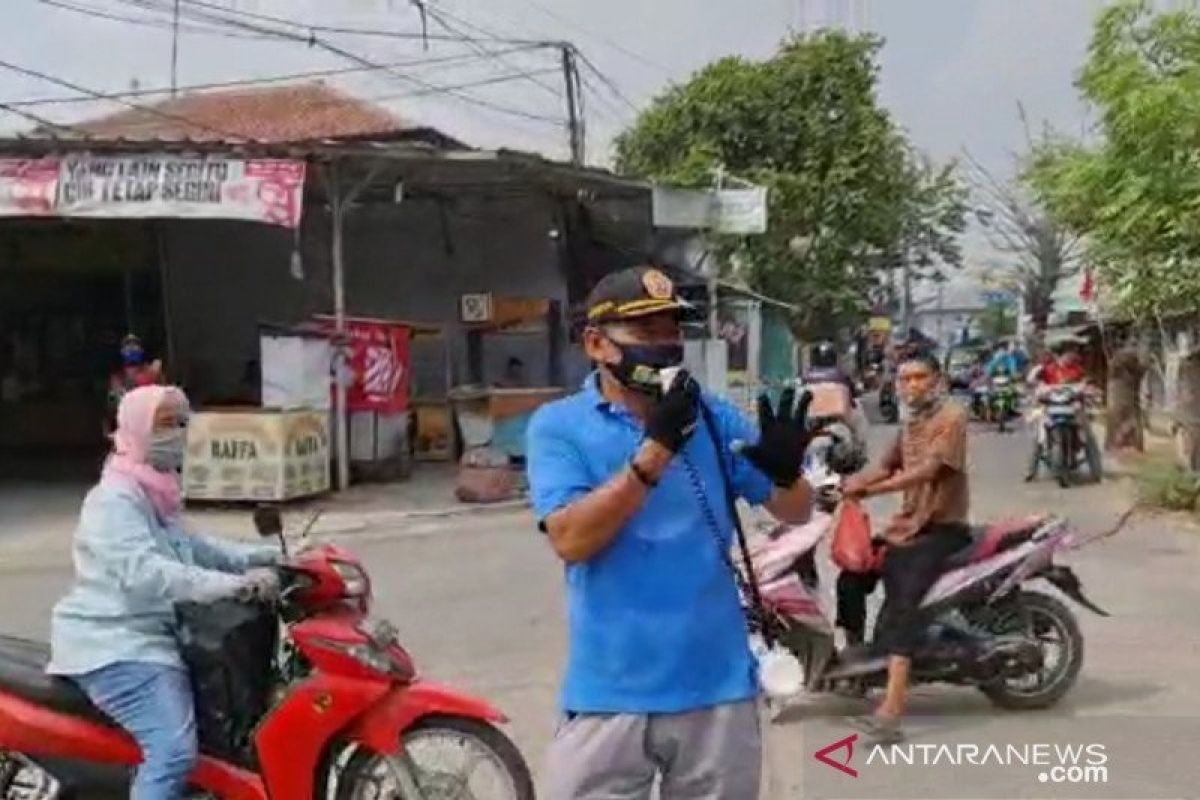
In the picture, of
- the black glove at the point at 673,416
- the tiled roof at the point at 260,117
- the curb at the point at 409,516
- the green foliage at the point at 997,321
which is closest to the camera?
the black glove at the point at 673,416

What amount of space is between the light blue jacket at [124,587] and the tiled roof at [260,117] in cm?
2253

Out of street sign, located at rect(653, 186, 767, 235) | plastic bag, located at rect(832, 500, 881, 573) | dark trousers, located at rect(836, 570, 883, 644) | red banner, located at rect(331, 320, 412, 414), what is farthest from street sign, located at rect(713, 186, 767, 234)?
plastic bag, located at rect(832, 500, 881, 573)

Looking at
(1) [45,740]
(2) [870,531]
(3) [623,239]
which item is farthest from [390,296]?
(1) [45,740]

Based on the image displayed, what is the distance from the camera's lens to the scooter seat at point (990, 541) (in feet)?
20.4

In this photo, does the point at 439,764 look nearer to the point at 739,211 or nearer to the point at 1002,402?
the point at 739,211

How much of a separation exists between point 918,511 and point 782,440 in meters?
3.40

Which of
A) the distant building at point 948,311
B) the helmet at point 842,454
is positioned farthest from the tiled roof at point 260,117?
the distant building at point 948,311

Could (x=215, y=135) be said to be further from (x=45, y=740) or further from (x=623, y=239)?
(x=45, y=740)

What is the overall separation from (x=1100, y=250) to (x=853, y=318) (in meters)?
20.7

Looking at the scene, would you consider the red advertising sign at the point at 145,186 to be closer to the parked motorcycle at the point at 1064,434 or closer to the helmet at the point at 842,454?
the parked motorcycle at the point at 1064,434

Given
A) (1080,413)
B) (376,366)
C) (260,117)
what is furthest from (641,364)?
(260,117)

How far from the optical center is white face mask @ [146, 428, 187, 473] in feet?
13.9

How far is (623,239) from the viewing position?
21.1 metres

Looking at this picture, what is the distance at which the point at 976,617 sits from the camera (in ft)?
20.8
